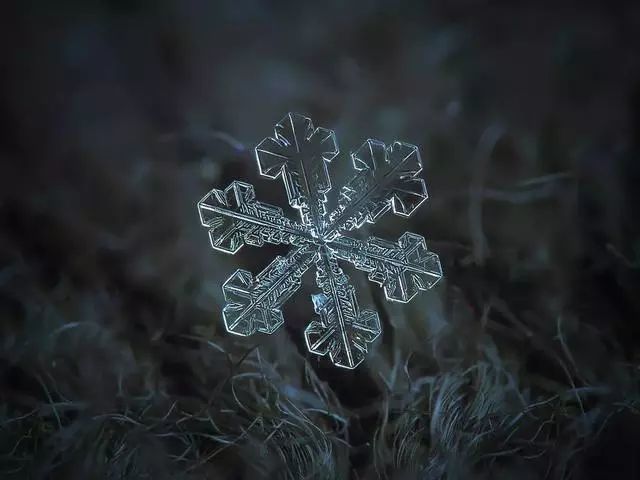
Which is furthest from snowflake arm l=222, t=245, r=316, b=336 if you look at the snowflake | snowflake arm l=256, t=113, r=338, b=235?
snowflake arm l=256, t=113, r=338, b=235

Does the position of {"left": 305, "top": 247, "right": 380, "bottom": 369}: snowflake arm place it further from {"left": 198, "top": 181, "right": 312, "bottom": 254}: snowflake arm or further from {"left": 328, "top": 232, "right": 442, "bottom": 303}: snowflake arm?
{"left": 198, "top": 181, "right": 312, "bottom": 254}: snowflake arm

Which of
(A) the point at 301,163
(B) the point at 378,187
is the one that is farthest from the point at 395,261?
(A) the point at 301,163

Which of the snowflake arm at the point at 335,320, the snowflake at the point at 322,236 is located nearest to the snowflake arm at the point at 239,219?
the snowflake at the point at 322,236

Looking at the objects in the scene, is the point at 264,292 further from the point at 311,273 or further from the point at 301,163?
the point at 301,163

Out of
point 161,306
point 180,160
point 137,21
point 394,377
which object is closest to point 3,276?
point 161,306

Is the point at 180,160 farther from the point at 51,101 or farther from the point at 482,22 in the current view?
the point at 482,22
